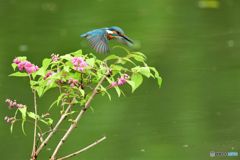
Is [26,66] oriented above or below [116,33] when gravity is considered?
below

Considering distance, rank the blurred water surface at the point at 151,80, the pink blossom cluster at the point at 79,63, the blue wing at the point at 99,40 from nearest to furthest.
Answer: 1. the pink blossom cluster at the point at 79,63
2. the blue wing at the point at 99,40
3. the blurred water surface at the point at 151,80

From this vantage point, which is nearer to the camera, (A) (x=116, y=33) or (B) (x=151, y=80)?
(A) (x=116, y=33)

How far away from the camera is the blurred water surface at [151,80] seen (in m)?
2.39

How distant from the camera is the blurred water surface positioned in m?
2.39

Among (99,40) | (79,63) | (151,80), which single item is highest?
(151,80)

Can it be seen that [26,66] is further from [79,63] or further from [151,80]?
[151,80]

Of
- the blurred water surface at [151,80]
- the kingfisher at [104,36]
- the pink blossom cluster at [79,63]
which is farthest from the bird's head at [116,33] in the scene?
the blurred water surface at [151,80]

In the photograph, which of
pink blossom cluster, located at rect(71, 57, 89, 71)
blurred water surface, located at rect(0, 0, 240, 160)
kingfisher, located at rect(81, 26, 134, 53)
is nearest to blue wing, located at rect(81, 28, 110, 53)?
kingfisher, located at rect(81, 26, 134, 53)

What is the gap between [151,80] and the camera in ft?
10.3

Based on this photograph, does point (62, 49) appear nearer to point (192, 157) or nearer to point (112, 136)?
point (112, 136)

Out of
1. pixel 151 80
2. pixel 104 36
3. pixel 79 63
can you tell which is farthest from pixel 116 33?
pixel 151 80

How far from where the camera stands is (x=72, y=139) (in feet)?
8.09

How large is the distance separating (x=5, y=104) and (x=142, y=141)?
968 mm

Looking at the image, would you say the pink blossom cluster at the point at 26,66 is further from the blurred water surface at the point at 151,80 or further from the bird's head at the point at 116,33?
the blurred water surface at the point at 151,80
